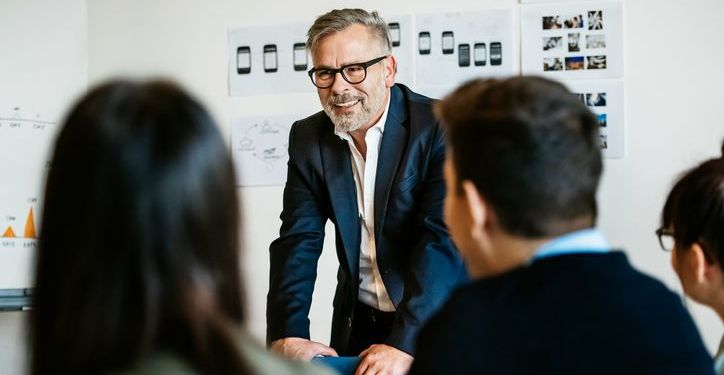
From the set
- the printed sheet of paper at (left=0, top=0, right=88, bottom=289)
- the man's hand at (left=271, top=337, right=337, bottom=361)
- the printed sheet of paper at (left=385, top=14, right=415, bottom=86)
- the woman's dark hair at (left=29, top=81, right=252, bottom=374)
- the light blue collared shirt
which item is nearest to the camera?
the woman's dark hair at (left=29, top=81, right=252, bottom=374)

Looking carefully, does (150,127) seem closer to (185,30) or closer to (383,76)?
(383,76)

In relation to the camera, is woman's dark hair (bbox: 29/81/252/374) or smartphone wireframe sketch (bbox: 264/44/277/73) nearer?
woman's dark hair (bbox: 29/81/252/374)

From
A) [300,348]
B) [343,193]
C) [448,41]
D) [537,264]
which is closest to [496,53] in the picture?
[448,41]

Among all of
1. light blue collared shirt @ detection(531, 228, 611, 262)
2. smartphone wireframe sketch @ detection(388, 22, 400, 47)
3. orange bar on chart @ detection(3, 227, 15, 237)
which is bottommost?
orange bar on chart @ detection(3, 227, 15, 237)

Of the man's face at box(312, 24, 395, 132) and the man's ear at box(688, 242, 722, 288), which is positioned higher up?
the man's face at box(312, 24, 395, 132)

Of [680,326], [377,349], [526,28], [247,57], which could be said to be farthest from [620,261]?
[247,57]

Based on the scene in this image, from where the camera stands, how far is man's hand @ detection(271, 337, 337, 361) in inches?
→ 75.3

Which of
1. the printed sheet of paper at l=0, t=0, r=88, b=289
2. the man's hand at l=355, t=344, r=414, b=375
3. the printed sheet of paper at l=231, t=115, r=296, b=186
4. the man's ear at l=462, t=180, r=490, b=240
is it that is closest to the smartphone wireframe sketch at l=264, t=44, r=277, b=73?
the printed sheet of paper at l=231, t=115, r=296, b=186

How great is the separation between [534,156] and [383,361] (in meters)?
0.80

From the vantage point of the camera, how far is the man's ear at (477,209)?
1.16 meters

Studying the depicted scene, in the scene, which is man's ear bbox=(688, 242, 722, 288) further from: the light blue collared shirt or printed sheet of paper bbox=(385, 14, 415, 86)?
printed sheet of paper bbox=(385, 14, 415, 86)

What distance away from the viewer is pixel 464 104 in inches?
46.3

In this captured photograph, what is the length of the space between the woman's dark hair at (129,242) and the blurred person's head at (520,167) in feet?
1.54

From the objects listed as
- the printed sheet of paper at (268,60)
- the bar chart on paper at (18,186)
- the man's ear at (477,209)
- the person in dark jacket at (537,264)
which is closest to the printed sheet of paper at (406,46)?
the printed sheet of paper at (268,60)
